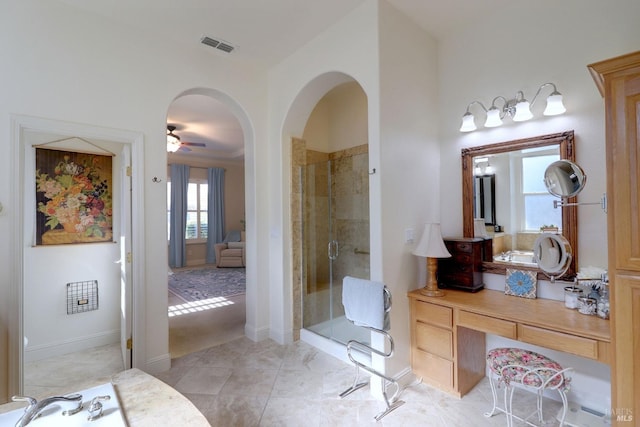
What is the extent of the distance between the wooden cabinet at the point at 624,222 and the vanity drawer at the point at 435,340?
A: 950mm

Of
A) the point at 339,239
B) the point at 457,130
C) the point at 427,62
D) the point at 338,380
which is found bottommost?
the point at 338,380

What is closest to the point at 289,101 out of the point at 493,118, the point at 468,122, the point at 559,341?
the point at 468,122

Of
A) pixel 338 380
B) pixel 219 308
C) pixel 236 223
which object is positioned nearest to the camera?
pixel 338 380

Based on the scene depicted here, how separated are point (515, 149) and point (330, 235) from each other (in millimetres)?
1954

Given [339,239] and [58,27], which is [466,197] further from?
[58,27]

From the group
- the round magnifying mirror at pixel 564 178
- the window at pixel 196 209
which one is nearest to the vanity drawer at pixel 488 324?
the round magnifying mirror at pixel 564 178

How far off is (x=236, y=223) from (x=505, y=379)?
25.9ft

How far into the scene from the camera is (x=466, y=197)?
2.78 metres

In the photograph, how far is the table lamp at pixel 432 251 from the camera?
2422 millimetres

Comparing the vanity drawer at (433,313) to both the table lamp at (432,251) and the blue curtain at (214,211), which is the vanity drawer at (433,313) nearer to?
the table lamp at (432,251)

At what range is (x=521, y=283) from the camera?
2430 millimetres

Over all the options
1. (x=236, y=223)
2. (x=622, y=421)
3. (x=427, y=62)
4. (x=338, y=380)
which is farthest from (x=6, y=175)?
(x=236, y=223)

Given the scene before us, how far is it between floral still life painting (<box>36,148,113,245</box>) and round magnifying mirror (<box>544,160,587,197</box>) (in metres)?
4.00

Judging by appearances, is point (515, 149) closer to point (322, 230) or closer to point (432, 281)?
point (432, 281)
